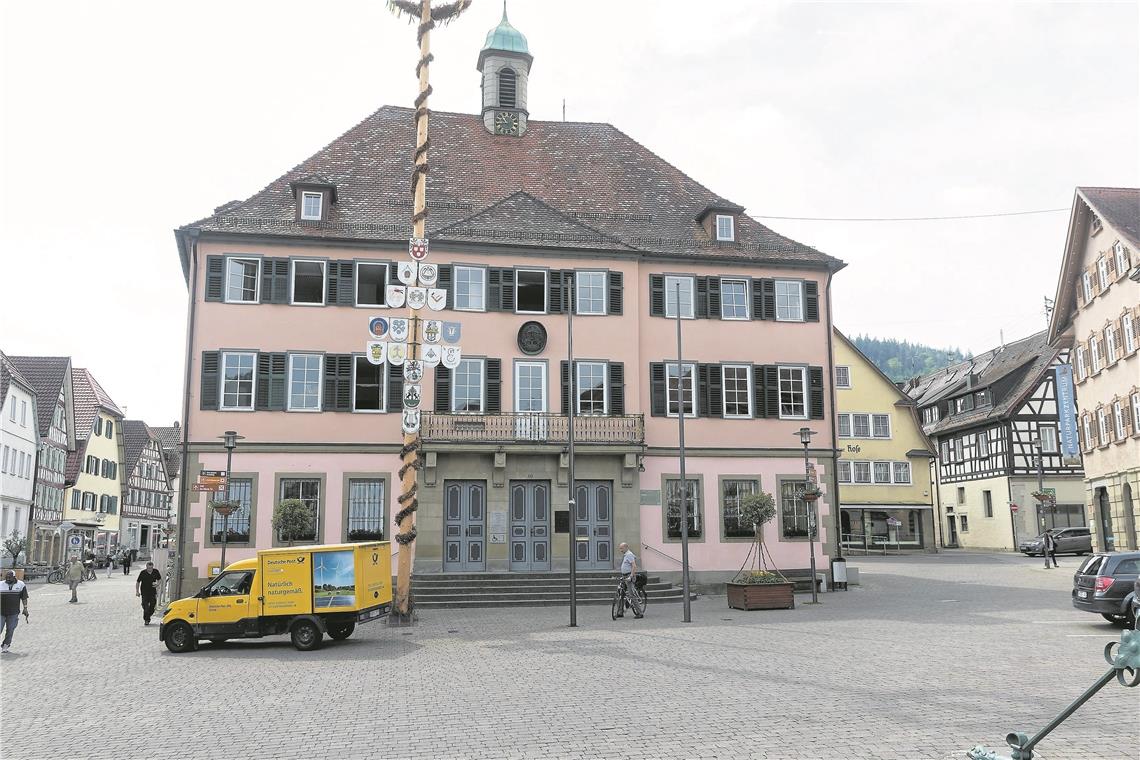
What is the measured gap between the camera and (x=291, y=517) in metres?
25.9

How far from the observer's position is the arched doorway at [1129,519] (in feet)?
121

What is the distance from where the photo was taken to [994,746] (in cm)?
856

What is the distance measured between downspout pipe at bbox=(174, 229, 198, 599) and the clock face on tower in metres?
12.5

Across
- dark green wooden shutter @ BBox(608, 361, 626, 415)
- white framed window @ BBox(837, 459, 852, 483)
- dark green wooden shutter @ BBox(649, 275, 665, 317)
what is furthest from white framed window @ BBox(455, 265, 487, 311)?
white framed window @ BBox(837, 459, 852, 483)

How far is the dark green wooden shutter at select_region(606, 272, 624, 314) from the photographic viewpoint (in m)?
30.1

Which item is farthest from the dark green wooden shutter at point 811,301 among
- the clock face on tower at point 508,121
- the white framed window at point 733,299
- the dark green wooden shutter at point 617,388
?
the clock face on tower at point 508,121

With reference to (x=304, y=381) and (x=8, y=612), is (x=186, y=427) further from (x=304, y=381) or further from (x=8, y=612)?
(x=8, y=612)

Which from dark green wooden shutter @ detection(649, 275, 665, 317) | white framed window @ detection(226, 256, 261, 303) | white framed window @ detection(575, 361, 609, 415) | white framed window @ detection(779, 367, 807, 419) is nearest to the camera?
white framed window @ detection(226, 256, 261, 303)

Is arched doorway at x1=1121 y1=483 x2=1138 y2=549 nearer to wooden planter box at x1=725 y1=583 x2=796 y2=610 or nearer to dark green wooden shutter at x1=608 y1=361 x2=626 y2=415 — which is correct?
wooden planter box at x1=725 y1=583 x2=796 y2=610

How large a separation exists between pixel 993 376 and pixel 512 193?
4029cm

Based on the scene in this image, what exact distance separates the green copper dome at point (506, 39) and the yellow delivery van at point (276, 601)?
2462 centimetres

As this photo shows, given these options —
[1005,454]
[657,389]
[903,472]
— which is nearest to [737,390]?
[657,389]

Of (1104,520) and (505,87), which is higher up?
(505,87)

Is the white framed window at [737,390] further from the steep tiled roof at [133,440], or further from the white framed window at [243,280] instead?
the steep tiled roof at [133,440]
